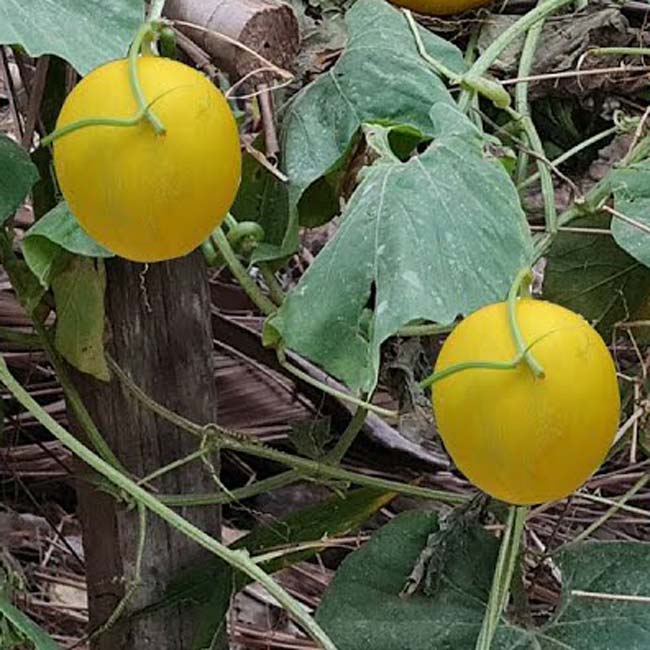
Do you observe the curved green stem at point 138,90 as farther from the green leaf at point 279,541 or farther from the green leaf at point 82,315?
the green leaf at point 279,541

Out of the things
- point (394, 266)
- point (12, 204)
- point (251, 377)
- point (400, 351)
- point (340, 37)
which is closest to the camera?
point (394, 266)

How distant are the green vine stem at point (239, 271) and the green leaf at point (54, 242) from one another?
0.29ft

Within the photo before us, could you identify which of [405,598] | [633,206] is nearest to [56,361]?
[405,598]

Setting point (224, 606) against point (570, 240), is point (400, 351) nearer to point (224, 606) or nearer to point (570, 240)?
point (570, 240)

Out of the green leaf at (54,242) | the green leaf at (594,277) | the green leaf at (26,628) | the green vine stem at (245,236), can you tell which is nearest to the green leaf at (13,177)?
the green leaf at (54,242)

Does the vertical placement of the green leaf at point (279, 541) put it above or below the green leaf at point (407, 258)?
below

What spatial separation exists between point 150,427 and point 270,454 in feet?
0.40

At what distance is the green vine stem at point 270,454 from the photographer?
2.84 feet

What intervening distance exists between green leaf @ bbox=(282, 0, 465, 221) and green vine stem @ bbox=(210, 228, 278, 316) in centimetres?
6

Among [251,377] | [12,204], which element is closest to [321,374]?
[251,377]

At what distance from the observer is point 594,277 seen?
33.7 inches

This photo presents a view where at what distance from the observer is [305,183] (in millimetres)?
755

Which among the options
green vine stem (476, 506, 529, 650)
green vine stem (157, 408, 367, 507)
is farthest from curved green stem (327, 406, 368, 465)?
green vine stem (476, 506, 529, 650)

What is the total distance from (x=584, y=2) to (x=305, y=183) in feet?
1.26
